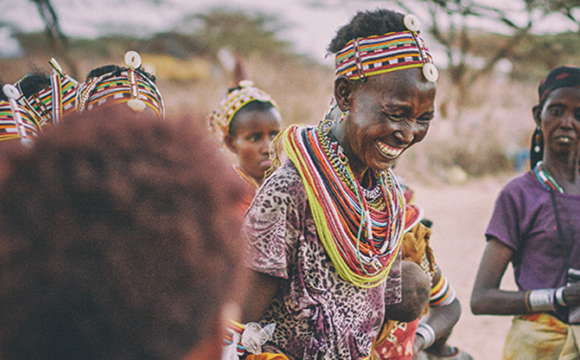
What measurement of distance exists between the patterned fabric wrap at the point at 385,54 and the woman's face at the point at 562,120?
1320 mm

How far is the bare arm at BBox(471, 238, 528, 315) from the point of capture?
2.36m

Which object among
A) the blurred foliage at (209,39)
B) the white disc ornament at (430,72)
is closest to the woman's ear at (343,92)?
the white disc ornament at (430,72)

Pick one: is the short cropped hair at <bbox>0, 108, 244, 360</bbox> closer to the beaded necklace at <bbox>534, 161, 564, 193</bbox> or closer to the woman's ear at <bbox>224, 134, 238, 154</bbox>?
the beaded necklace at <bbox>534, 161, 564, 193</bbox>

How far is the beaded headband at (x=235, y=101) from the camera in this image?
3184mm

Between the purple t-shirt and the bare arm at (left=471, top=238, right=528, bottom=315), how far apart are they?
0.06m

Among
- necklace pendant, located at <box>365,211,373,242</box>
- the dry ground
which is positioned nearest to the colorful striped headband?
necklace pendant, located at <box>365,211,373,242</box>

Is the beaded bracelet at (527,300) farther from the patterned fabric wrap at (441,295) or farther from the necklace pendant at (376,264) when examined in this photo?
the necklace pendant at (376,264)

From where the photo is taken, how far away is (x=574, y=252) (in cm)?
229

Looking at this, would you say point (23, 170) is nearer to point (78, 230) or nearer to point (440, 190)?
point (78, 230)

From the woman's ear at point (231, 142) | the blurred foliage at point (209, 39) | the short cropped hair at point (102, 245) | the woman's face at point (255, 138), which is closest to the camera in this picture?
the short cropped hair at point (102, 245)

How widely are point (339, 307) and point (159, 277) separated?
100 cm

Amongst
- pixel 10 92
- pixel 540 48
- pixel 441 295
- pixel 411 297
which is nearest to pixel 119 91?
pixel 10 92

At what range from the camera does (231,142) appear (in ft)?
10.6

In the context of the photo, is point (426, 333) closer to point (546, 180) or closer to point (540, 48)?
point (546, 180)
